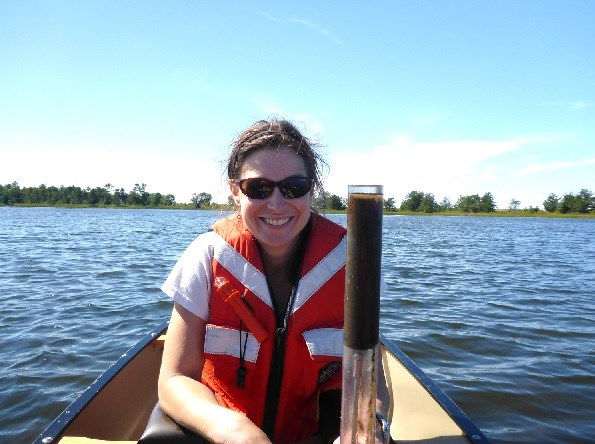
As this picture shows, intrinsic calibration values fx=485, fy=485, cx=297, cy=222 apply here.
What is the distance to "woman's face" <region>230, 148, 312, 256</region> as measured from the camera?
7.04ft

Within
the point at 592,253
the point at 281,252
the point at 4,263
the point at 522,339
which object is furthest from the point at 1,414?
the point at 592,253

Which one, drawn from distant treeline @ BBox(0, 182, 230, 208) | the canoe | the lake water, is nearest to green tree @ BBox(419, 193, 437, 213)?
distant treeline @ BBox(0, 182, 230, 208)

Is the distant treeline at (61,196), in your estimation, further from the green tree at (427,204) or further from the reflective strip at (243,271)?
the reflective strip at (243,271)

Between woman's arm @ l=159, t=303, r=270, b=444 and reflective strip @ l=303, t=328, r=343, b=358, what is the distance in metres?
0.48

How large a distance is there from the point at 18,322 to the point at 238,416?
6.64 meters

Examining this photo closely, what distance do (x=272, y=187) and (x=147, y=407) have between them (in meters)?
2.44

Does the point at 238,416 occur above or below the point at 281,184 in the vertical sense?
below

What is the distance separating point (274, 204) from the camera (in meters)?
2.12

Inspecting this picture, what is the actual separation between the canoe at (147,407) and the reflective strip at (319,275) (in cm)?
85

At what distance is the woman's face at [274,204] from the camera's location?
2145 mm

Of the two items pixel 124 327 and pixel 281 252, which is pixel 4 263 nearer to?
pixel 124 327

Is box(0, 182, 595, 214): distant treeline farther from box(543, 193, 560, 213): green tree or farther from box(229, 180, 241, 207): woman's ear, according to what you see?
box(229, 180, 241, 207): woman's ear

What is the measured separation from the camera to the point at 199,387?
1.98 meters

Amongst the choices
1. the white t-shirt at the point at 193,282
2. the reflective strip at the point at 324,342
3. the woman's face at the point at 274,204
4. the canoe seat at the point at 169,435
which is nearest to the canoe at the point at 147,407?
the canoe seat at the point at 169,435
